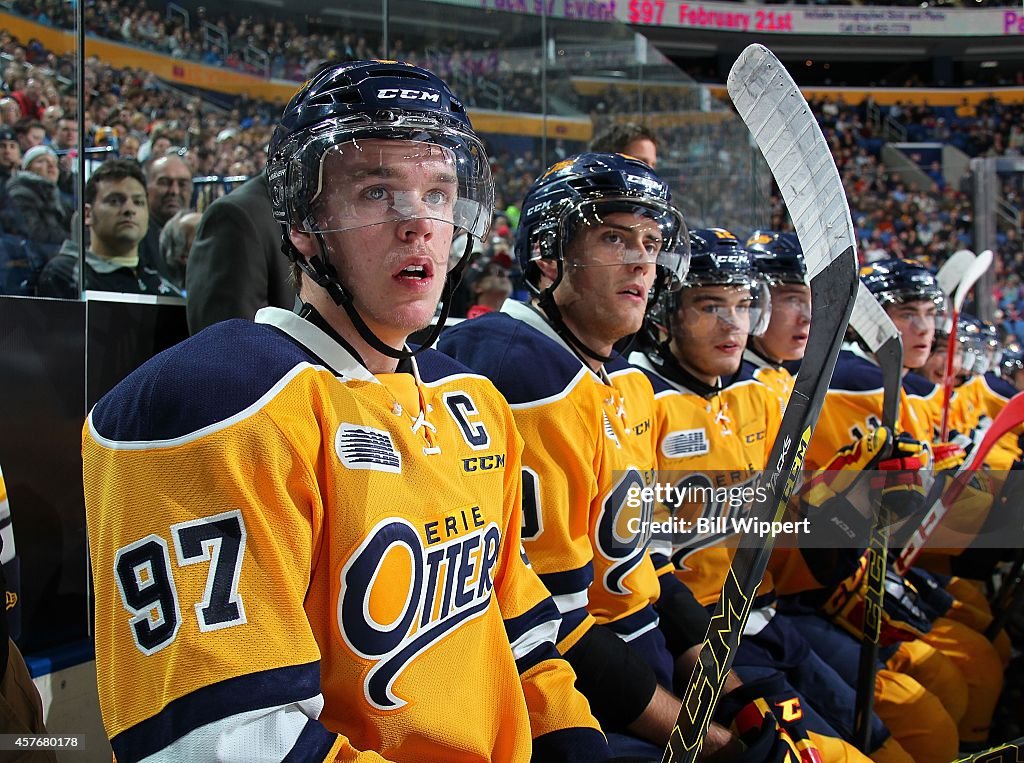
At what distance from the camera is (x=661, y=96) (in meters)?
6.50

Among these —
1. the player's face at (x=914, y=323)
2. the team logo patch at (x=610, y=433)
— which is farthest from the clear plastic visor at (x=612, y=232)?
the player's face at (x=914, y=323)

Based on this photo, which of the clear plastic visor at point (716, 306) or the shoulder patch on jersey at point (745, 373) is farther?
the shoulder patch on jersey at point (745, 373)

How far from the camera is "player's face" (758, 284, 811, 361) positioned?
292cm

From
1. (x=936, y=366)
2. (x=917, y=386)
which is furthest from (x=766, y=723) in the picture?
(x=936, y=366)

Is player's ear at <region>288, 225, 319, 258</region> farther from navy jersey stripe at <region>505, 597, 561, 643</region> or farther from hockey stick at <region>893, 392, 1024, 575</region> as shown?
hockey stick at <region>893, 392, 1024, 575</region>

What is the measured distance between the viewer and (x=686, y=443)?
223 centimetres

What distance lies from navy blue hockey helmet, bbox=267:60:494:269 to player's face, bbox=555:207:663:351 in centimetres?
62

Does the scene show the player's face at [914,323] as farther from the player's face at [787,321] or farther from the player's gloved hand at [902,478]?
the player's gloved hand at [902,478]

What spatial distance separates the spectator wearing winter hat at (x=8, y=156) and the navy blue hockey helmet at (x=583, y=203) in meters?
1.09

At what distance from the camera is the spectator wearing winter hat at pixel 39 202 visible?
1964 millimetres

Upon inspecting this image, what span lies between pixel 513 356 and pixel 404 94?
58 centimetres

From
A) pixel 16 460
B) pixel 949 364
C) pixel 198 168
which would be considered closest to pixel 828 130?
pixel 949 364

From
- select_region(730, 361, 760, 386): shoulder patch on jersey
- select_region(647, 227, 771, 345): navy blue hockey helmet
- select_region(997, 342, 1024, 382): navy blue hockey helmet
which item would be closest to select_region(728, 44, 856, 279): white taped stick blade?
select_region(647, 227, 771, 345): navy blue hockey helmet

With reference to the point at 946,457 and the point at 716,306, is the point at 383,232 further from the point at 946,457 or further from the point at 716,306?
the point at 946,457
